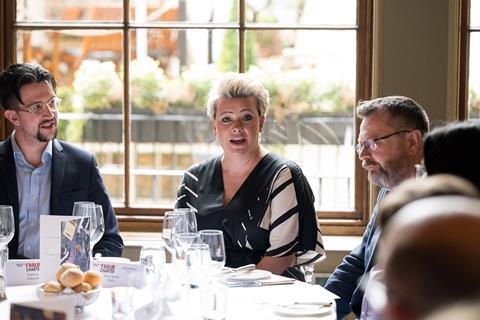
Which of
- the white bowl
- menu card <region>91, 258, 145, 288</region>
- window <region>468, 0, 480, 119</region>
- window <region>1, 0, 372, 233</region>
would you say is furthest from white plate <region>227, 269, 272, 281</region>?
window <region>468, 0, 480, 119</region>

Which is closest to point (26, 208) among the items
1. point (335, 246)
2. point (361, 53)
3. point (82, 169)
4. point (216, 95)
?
point (82, 169)

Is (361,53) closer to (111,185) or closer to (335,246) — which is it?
(335,246)

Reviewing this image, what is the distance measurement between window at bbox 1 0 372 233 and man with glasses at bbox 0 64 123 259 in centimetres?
72

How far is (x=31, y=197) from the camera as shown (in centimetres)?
296

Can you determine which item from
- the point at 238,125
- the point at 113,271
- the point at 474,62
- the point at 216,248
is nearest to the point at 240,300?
the point at 216,248

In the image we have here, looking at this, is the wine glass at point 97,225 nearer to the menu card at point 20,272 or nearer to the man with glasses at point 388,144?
the menu card at point 20,272

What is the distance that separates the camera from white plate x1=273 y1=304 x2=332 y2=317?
6.53 feet

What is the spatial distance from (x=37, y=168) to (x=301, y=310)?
1.46m

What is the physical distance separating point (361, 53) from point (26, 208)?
1.79 meters

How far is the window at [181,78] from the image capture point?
3777mm

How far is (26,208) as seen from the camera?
296 cm

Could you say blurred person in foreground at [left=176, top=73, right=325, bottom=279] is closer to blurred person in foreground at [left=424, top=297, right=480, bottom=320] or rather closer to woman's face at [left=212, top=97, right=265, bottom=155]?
woman's face at [left=212, top=97, right=265, bottom=155]

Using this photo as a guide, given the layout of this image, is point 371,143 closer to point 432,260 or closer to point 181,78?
point 181,78

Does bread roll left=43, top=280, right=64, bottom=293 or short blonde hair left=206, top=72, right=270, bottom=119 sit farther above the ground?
short blonde hair left=206, top=72, right=270, bottom=119
